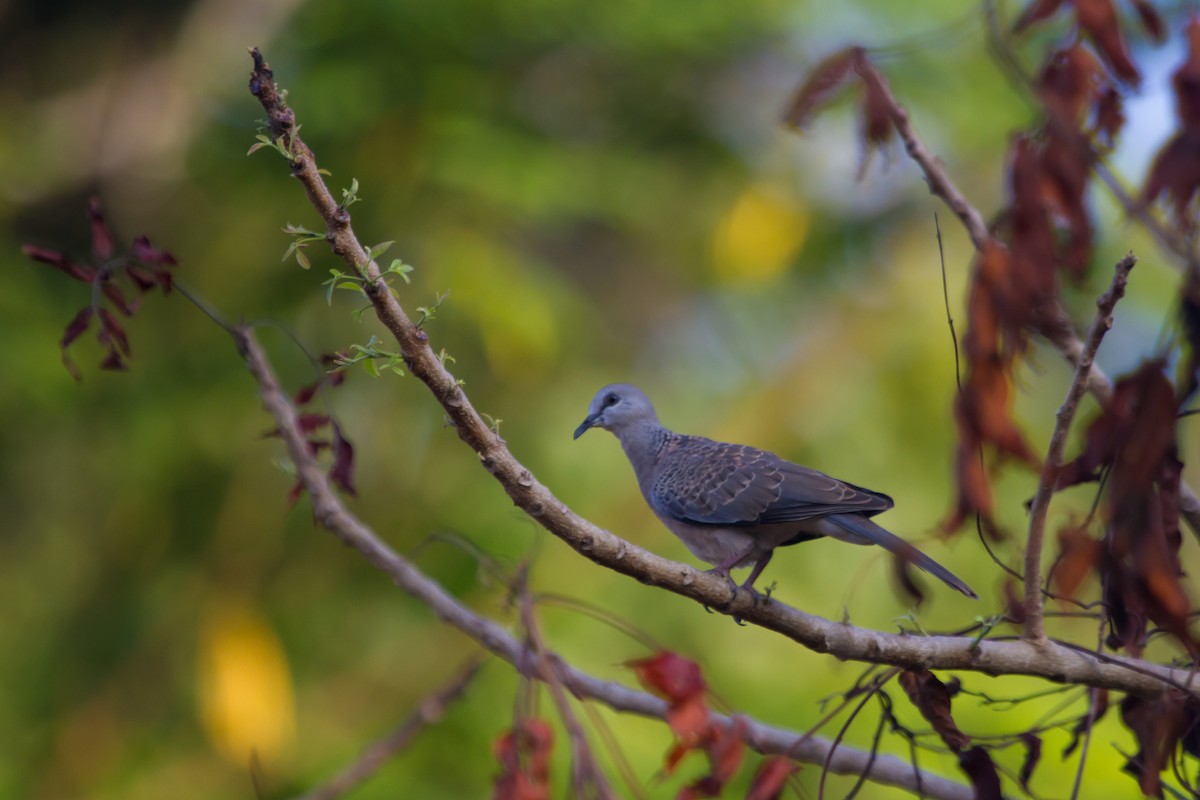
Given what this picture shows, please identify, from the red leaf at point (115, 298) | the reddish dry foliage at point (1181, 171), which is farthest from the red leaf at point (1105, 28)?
the red leaf at point (115, 298)

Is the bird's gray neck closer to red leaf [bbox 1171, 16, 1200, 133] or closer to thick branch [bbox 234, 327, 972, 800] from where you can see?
thick branch [bbox 234, 327, 972, 800]

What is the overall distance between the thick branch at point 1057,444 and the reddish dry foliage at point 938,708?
22cm

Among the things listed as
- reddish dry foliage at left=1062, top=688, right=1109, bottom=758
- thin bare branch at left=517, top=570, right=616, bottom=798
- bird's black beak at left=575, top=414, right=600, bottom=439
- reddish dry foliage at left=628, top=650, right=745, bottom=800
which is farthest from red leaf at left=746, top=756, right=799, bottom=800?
bird's black beak at left=575, top=414, right=600, bottom=439

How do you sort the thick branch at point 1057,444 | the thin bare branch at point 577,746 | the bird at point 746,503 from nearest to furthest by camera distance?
the thin bare branch at point 577,746
the thick branch at point 1057,444
the bird at point 746,503

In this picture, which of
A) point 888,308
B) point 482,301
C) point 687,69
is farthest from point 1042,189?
point 687,69

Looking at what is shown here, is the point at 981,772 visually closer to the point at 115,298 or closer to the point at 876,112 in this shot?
the point at 876,112

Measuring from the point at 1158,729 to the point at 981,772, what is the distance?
403mm

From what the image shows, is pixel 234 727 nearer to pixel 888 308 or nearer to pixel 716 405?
pixel 716 405

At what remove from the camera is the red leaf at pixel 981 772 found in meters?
2.41

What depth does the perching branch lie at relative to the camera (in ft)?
6.85

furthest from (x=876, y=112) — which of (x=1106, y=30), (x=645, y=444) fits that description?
(x=645, y=444)

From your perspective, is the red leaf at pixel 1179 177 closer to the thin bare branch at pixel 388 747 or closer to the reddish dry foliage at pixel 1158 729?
the reddish dry foliage at pixel 1158 729

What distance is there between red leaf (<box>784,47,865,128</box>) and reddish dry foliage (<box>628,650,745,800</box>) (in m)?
1.13

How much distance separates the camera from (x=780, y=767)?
2166 millimetres
